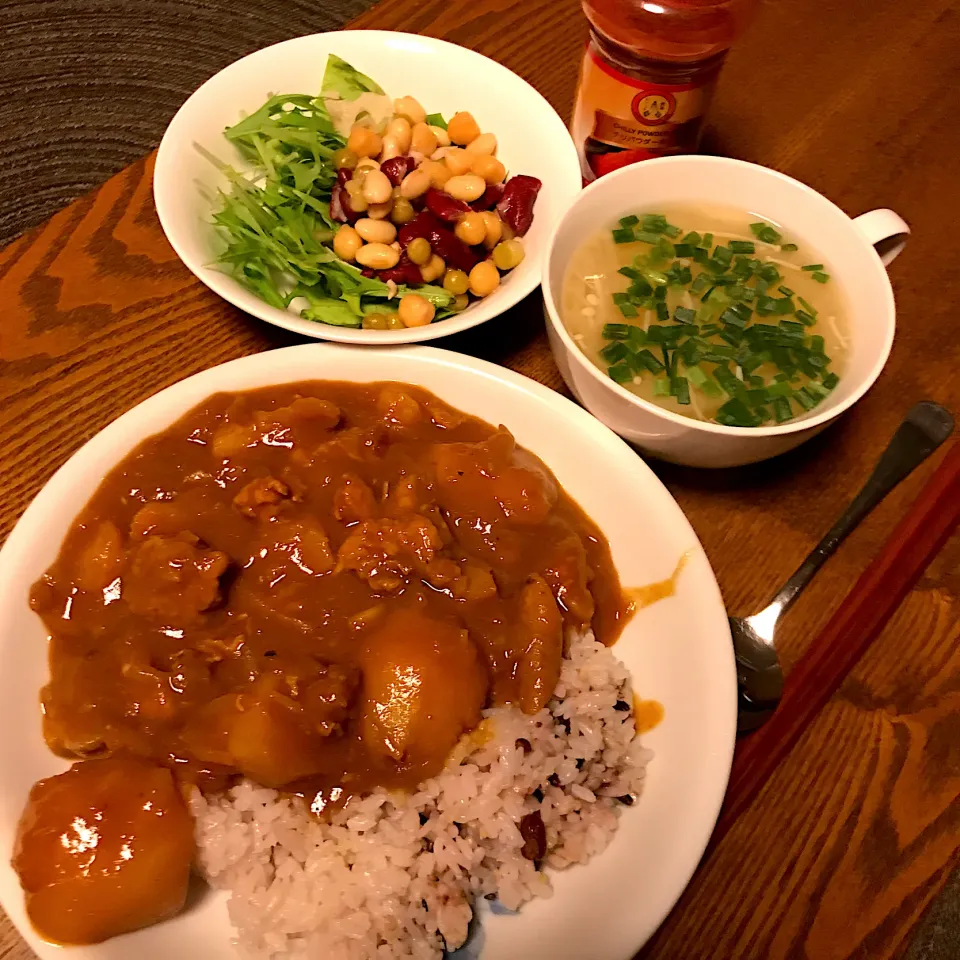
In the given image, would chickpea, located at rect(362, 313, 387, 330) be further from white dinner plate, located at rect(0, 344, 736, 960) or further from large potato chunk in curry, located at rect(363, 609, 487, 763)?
large potato chunk in curry, located at rect(363, 609, 487, 763)

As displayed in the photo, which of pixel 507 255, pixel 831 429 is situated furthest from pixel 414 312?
pixel 831 429

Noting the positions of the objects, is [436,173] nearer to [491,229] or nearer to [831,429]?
[491,229]

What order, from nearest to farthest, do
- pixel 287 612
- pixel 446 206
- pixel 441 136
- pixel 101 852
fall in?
pixel 101 852, pixel 287 612, pixel 446 206, pixel 441 136

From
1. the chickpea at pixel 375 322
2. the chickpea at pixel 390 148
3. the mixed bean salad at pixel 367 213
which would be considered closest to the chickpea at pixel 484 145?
the mixed bean salad at pixel 367 213

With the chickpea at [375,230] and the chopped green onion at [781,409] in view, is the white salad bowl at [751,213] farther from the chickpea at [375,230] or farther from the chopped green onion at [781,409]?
the chickpea at [375,230]

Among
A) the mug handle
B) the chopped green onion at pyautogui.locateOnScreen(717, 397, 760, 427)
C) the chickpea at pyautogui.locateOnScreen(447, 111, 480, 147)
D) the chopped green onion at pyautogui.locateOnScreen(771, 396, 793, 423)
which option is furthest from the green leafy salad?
the mug handle

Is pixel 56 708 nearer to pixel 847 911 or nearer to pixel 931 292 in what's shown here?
pixel 847 911
